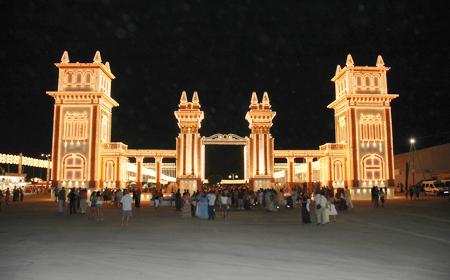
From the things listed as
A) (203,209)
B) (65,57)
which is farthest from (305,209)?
(65,57)

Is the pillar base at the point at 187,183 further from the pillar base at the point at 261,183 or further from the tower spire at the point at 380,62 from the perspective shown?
the tower spire at the point at 380,62

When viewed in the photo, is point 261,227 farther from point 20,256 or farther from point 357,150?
point 357,150

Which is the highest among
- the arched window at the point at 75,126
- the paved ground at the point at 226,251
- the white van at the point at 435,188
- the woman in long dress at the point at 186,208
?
the arched window at the point at 75,126

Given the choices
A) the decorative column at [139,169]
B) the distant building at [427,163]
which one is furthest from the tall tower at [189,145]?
the distant building at [427,163]

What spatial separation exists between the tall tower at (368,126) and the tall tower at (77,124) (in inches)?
1170

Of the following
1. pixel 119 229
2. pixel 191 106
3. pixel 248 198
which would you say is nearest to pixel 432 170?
pixel 191 106

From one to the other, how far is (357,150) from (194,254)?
145 ft

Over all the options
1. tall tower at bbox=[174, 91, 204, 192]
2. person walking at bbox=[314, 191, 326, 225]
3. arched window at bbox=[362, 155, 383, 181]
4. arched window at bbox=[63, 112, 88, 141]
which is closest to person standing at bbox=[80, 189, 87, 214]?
person walking at bbox=[314, 191, 326, 225]

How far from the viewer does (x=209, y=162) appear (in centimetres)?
9662

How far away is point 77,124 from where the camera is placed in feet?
175

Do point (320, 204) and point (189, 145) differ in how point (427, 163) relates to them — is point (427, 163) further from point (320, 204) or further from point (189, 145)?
point (320, 204)

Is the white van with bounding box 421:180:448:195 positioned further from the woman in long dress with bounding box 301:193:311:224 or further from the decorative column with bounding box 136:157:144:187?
the woman in long dress with bounding box 301:193:311:224

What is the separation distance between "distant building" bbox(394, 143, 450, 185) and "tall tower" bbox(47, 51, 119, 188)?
159 ft

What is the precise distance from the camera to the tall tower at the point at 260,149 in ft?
181
